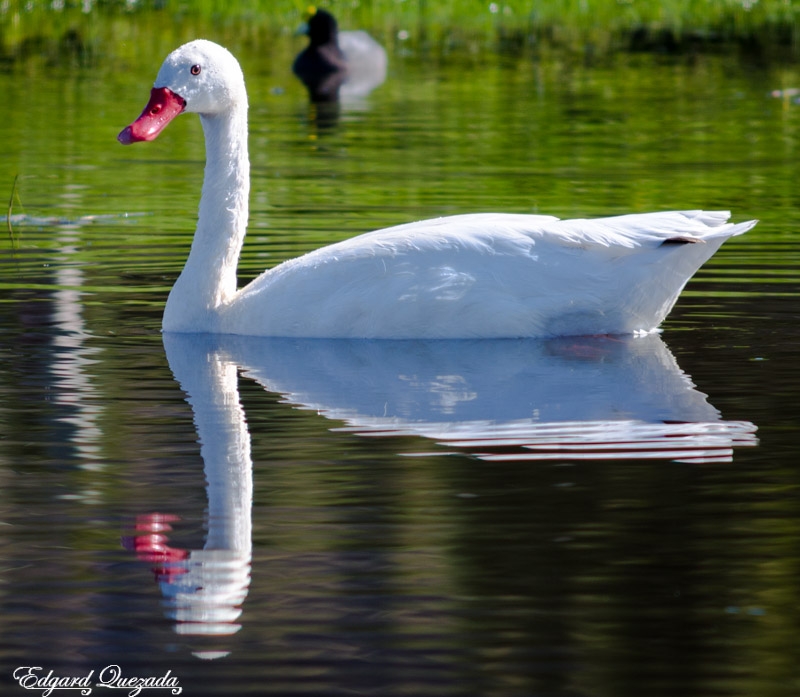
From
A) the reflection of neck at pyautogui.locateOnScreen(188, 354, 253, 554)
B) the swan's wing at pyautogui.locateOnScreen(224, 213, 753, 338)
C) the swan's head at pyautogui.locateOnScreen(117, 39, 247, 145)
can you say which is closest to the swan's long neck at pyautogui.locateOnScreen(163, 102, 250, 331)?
the swan's head at pyautogui.locateOnScreen(117, 39, 247, 145)

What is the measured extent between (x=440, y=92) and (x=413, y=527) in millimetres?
22377

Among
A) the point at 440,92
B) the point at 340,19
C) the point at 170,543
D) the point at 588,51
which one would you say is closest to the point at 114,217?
the point at 170,543

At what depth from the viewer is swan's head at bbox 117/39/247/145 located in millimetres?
10023

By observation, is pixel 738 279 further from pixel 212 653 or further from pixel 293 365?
pixel 212 653

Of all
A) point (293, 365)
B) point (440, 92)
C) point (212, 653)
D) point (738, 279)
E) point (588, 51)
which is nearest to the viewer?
point (212, 653)

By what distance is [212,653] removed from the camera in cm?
474

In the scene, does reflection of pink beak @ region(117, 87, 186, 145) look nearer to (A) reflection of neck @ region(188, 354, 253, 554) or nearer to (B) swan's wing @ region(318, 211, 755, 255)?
(B) swan's wing @ region(318, 211, 755, 255)

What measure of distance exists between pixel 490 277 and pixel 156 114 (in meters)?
2.20

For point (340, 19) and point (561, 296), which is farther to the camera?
point (340, 19)

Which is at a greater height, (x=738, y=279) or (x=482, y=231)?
(x=482, y=231)

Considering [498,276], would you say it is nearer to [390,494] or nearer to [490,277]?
[490,277]

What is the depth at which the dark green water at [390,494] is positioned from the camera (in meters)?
4.76

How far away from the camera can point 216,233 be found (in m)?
10.5

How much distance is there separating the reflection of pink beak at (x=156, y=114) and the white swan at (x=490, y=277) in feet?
0.03
